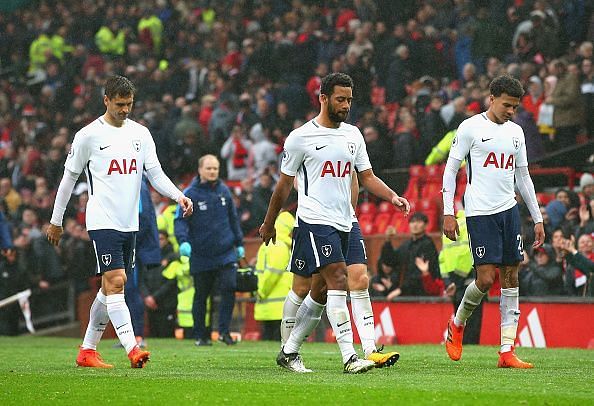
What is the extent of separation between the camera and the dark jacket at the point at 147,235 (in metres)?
15.5

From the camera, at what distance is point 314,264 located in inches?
405

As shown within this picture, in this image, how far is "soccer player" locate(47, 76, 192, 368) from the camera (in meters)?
11.2

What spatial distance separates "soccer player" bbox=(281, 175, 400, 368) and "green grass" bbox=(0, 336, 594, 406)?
0.32 metres

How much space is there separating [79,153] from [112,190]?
417mm

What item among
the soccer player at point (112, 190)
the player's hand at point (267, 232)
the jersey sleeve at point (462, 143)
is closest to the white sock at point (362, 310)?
the player's hand at point (267, 232)

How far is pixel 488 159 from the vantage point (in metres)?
11.3

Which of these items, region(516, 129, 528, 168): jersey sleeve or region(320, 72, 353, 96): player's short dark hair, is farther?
region(516, 129, 528, 168): jersey sleeve

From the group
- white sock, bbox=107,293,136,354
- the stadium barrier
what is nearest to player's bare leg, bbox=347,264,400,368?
white sock, bbox=107,293,136,354

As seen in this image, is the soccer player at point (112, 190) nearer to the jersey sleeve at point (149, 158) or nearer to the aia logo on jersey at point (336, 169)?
the jersey sleeve at point (149, 158)

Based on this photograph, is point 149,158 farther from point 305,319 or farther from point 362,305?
point 362,305

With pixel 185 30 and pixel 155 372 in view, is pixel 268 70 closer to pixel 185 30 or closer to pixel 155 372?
pixel 185 30

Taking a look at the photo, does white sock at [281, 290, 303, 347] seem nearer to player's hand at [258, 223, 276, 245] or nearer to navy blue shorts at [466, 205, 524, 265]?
player's hand at [258, 223, 276, 245]

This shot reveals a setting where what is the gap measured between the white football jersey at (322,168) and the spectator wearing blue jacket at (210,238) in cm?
598

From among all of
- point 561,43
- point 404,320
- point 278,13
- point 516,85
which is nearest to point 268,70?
point 278,13
